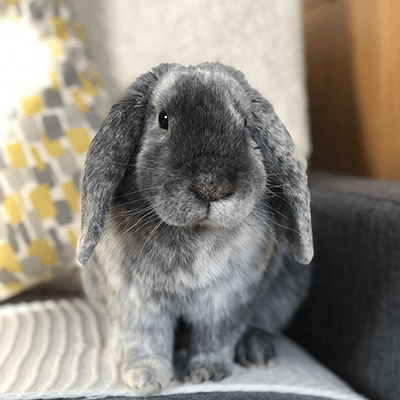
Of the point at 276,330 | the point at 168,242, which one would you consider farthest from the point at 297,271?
the point at 168,242

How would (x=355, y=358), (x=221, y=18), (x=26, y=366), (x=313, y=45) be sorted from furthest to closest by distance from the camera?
(x=313, y=45)
(x=221, y=18)
(x=355, y=358)
(x=26, y=366)

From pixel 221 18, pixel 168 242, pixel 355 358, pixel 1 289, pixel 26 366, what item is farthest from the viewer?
pixel 221 18

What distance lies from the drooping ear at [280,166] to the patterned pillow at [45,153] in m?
0.67

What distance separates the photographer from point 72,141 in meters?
1.24

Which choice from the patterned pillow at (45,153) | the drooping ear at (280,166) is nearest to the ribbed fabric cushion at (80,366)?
the patterned pillow at (45,153)

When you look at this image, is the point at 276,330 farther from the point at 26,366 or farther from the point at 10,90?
the point at 10,90

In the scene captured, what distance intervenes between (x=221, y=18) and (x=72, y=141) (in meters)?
0.60

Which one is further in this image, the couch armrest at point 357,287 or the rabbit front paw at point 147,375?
the couch armrest at point 357,287

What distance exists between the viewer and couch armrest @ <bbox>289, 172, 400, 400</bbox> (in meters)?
0.87

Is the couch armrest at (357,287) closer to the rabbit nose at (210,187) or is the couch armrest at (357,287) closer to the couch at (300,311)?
the couch at (300,311)

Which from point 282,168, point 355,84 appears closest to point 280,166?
point 282,168

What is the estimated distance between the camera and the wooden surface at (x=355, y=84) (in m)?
1.18

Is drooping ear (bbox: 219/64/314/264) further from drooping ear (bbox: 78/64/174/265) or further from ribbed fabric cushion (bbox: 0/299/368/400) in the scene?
ribbed fabric cushion (bbox: 0/299/368/400)

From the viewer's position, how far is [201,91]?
25.8 inches
